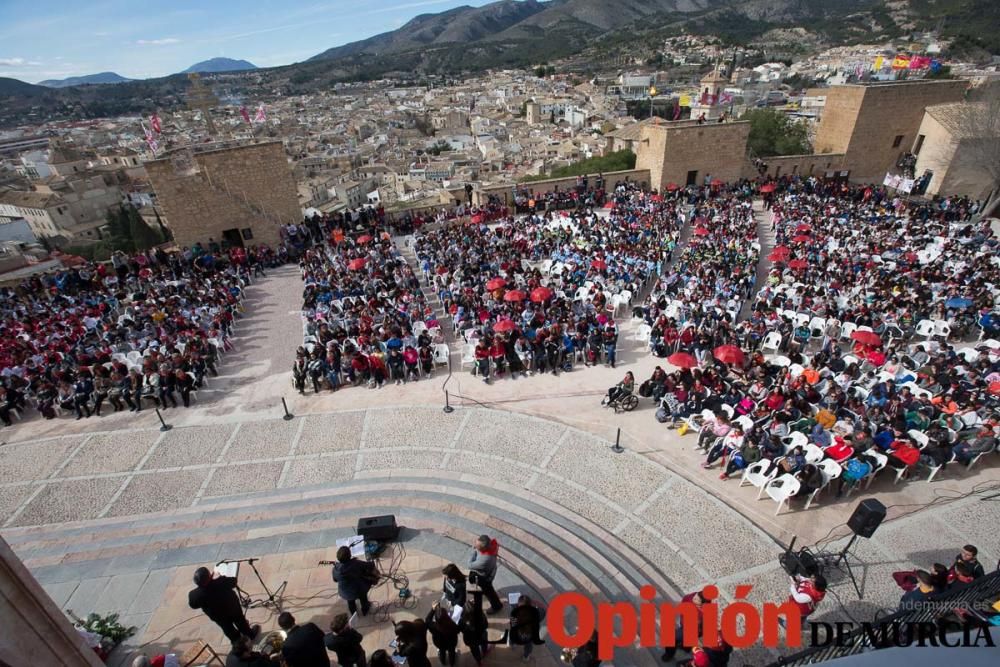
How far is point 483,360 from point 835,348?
8.34 metres

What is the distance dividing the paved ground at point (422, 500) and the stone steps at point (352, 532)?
0.03 meters

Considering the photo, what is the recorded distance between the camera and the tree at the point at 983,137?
21.3 metres

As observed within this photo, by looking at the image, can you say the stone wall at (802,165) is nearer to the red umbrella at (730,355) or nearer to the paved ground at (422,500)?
the red umbrella at (730,355)

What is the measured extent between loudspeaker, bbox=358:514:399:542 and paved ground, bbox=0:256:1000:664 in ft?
1.35

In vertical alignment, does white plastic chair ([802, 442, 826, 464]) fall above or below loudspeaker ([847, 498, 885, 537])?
below

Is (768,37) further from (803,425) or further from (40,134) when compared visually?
(40,134)

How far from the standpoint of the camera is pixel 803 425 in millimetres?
8766

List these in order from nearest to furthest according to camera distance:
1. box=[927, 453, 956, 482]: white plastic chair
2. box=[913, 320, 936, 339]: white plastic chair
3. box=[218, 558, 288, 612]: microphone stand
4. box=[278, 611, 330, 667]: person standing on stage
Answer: box=[278, 611, 330, 667]: person standing on stage → box=[218, 558, 288, 612]: microphone stand → box=[927, 453, 956, 482]: white plastic chair → box=[913, 320, 936, 339]: white plastic chair

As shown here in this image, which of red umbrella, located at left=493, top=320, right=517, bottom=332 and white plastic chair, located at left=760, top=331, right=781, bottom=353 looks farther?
white plastic chair, located at left=760, top=331, right=781, bottom=353

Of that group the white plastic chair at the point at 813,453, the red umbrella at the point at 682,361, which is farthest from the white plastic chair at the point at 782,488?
the red umbrella at the point at 682,361

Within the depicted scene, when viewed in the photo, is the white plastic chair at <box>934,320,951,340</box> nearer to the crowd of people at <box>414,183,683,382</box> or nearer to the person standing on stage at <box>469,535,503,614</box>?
the crowd of people at <box>414,183,683,382</box>

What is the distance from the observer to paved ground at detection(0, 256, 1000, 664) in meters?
6.73

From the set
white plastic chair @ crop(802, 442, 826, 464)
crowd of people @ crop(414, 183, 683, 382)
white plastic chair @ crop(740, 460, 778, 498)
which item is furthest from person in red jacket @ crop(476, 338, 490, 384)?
white plastic chair @ crop(802, 442, 826, 464)

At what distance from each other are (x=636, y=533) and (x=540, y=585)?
6.20 feet
